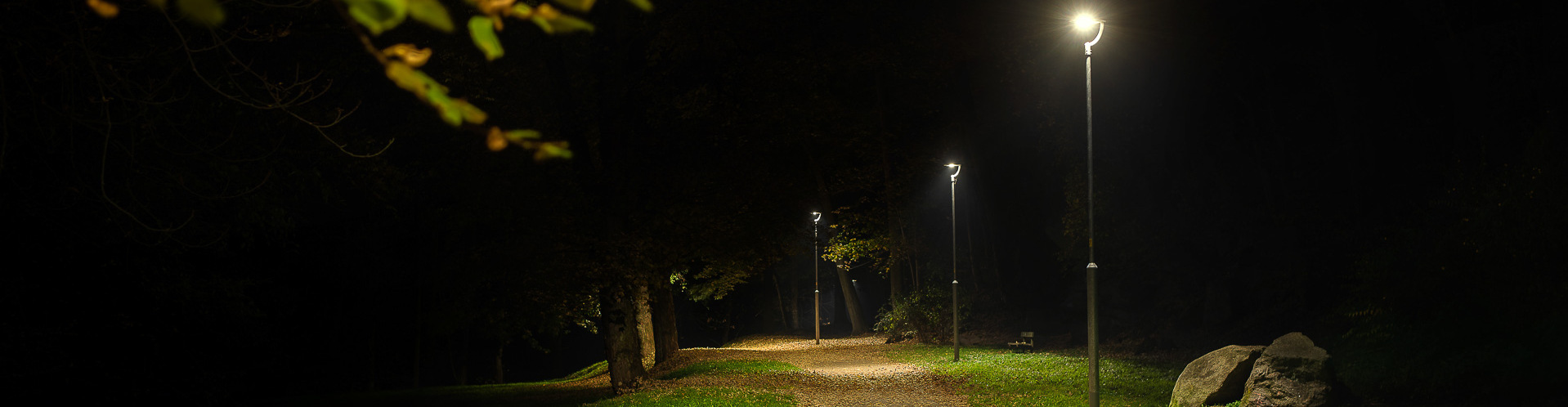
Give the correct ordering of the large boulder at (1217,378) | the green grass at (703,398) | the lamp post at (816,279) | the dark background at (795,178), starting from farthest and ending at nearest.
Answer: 1. the lamp post at (816,279)
2. the green grass at (703,398)
3. the large boulder at (1217,378)
4. the dark background at (795,178)

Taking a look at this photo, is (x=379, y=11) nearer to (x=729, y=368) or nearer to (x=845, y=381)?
(x=845, y=381)

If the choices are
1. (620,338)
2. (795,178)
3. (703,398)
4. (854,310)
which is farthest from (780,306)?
(703,398)

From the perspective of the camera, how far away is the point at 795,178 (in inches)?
925

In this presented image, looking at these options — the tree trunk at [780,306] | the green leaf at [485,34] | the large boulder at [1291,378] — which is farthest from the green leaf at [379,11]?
the tree trunk at [780,306]

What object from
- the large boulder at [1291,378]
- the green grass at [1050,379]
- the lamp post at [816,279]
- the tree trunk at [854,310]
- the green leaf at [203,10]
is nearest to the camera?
the green leaf at [203,10]

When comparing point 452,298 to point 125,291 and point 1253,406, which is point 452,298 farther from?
point 1253,406

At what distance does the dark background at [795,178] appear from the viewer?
32.2 feet

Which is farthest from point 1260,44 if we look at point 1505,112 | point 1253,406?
point 1253,406

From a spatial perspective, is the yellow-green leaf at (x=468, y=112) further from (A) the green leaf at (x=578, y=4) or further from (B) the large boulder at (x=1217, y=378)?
(B) the large boulder at (x=1217, y=378)

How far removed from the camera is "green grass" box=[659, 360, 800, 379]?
2120 cm

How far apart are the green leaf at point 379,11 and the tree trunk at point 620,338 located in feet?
49.5

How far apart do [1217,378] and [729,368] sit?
1253 centimetres

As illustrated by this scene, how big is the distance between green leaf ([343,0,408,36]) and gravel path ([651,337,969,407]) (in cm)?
1417

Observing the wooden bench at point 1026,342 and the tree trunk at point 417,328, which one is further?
the tree trunk at point 417,328
